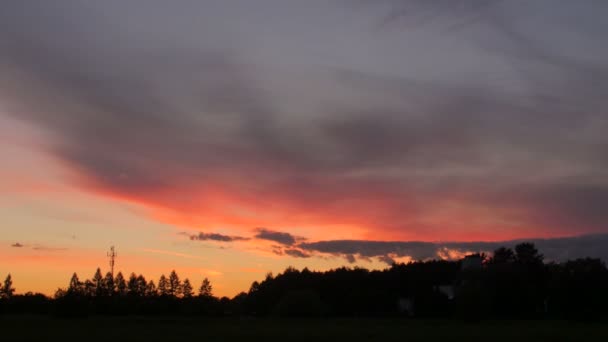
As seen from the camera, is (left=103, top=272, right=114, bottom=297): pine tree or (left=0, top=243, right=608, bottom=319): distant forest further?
(left=103, top=272, right=114, bottom=297): pine tree

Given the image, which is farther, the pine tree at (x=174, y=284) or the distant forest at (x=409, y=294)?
the pine tree at (x=174, y=284)

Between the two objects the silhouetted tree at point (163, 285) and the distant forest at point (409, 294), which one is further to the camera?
the silhouetted tree at point (163, 285)

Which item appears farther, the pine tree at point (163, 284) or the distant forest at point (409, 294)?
the pine tree at point (163, 284)

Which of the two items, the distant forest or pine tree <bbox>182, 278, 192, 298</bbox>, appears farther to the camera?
pine tree <bbox>182, 278, 192, 298</bbox>

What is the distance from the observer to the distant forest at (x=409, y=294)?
316 ft

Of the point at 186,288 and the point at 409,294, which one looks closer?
the point at 409,294

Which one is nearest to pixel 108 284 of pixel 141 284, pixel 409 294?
pixel 141 284

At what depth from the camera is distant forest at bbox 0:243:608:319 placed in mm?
96250

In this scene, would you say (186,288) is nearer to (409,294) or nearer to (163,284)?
(163,284)

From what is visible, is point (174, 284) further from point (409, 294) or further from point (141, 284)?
point (409, 294)

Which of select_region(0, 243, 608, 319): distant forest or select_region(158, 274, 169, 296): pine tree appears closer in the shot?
select_region(0, 243, 608, 319): distant forest

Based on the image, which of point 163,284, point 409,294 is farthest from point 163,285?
point 409,294

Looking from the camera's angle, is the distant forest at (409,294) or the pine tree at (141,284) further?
the pine tree at (141,284)

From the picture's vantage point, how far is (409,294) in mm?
130625
